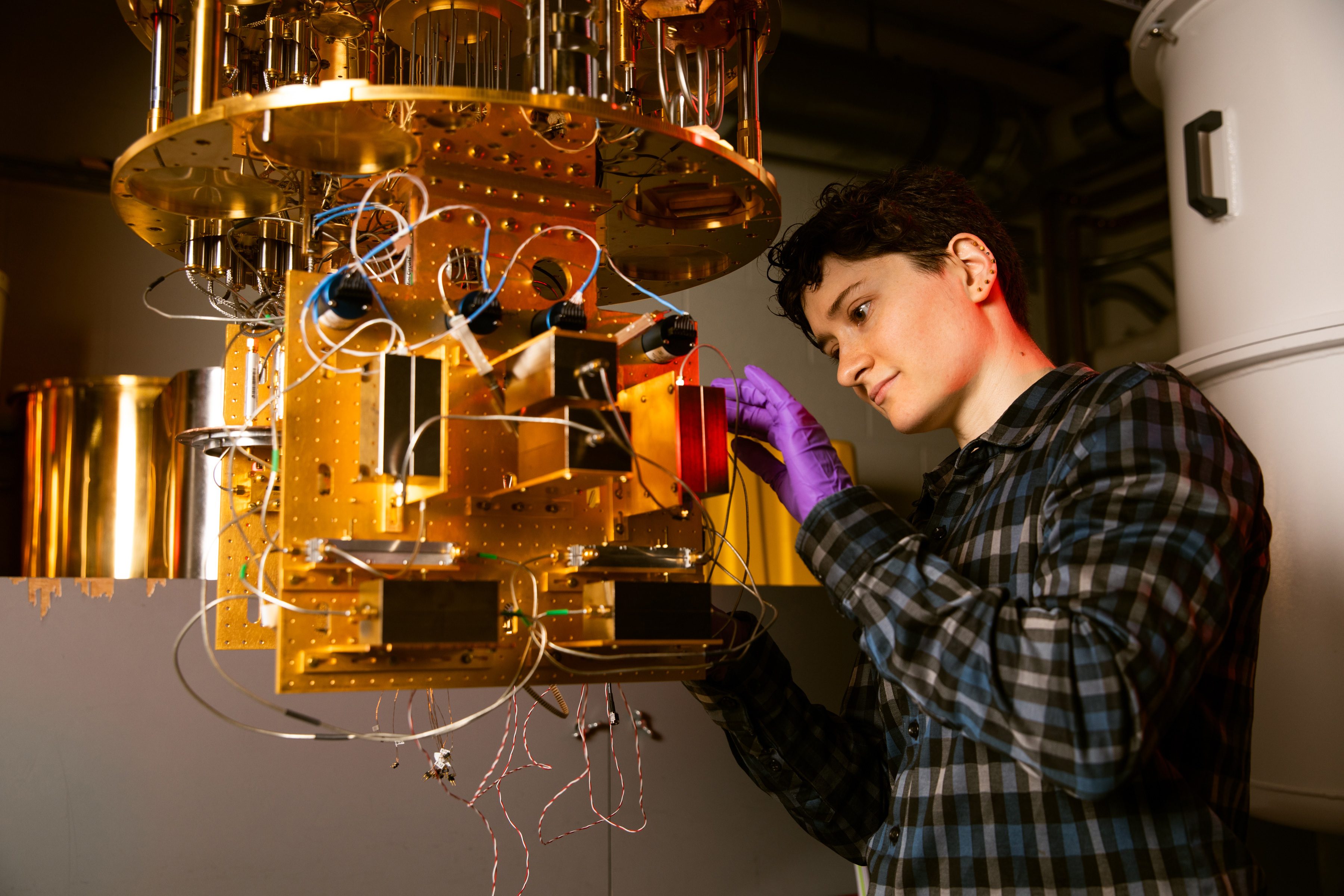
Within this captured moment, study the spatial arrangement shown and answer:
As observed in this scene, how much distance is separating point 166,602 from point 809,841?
49.2 inches

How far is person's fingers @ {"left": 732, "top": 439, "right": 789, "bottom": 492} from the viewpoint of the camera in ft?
4.02

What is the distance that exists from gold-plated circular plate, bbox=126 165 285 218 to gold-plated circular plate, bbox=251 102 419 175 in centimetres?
13

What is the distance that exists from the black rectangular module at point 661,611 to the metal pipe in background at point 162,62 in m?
0.73

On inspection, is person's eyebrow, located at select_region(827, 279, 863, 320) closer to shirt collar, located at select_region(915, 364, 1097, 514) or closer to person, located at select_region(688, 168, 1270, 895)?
person, located at select_region(688, 168, 1270, 895)

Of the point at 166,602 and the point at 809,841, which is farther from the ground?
the point at 166,602

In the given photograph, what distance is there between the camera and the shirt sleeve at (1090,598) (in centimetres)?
83

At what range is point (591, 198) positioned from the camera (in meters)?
1.09

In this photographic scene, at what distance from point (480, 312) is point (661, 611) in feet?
1.09

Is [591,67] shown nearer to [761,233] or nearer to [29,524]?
[761,233]

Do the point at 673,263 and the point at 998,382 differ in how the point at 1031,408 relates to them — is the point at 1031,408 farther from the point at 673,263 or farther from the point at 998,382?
the point at 673,263

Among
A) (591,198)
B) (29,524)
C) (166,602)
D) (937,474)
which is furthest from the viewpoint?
(29,524)

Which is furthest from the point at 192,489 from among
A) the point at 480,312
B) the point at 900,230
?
the point at 900,230

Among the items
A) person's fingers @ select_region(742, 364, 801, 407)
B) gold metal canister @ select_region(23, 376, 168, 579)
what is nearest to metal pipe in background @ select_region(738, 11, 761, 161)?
person's fingers @ select_region(742, 364, 801, 407)

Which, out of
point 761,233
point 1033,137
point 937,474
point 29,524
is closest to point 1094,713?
point 937,474
